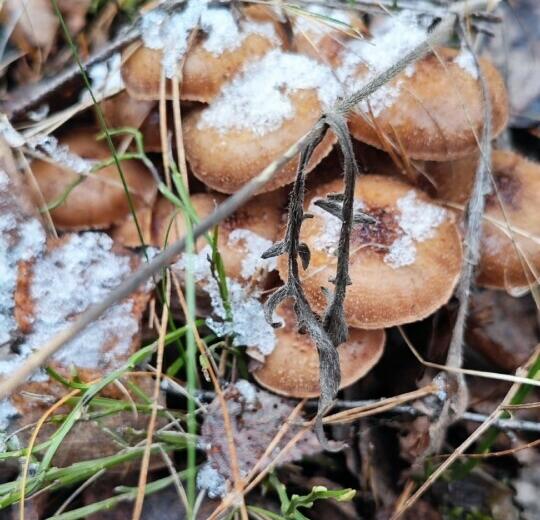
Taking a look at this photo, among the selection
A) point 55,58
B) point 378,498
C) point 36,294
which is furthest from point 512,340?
point 55,58

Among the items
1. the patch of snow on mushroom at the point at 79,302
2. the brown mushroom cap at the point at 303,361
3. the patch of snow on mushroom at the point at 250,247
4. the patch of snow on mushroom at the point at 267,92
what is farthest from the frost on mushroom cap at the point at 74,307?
the patch of snow on mushroom at the point at 267,92

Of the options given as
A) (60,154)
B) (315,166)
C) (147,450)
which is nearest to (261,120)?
(315,166)

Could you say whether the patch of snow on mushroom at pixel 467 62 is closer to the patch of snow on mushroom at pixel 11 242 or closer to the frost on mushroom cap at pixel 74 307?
the frost on mushroom cap at pixel 74 307

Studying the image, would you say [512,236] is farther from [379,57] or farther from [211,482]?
[211,482]

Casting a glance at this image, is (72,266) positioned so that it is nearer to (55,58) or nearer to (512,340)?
(55,58)

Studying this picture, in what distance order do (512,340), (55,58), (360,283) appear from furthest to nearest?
(55,58), (512,340), (360,283)

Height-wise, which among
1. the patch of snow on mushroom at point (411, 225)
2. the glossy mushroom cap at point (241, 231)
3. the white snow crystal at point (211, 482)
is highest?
the glossy mushroom cap at point (241, 231)
